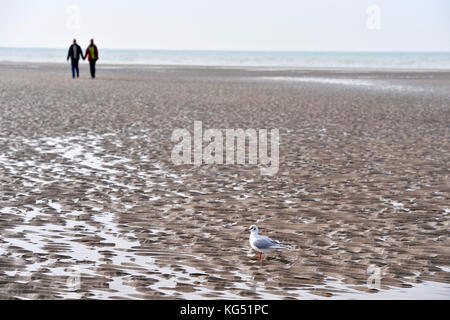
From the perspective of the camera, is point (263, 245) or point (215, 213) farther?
point (215, 213)

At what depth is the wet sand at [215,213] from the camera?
738cm

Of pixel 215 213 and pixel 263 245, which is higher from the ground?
pixel 263 245

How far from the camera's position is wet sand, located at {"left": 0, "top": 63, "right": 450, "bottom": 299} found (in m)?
7.38

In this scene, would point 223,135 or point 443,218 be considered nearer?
point 443,218

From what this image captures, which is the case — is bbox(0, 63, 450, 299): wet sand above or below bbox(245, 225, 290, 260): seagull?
below

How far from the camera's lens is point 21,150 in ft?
52.0

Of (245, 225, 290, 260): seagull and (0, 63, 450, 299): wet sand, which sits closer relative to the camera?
(0, 63, 450, 299): wet sand

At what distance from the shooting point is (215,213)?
1056 cm

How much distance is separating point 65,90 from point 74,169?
2285 cm

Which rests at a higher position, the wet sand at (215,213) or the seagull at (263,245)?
the seagull at (263,245)

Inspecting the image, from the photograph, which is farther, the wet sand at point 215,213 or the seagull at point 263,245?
the seagull at point 263,245
